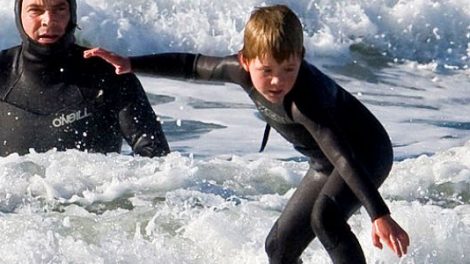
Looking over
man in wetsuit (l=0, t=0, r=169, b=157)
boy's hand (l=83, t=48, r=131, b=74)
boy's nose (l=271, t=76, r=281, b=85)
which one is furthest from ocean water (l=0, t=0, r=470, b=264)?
boy's nose (l=271, t=76, r=281, b=85)

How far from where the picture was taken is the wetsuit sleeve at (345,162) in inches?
179

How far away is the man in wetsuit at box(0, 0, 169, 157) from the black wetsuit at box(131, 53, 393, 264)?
1254mm

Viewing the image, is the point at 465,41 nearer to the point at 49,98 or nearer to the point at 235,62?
the point at 49,98

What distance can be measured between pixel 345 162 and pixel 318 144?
23cm

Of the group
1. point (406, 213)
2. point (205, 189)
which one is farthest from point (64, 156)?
point (406, 213)

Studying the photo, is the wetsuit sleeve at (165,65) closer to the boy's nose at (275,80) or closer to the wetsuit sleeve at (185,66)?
the wetsuit sleeve at (185,66)

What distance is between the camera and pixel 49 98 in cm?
639

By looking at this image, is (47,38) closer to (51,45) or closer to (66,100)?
(51,45)

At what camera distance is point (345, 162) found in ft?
15.3

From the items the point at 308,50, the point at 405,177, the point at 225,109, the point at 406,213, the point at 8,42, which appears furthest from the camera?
the point at 308,50

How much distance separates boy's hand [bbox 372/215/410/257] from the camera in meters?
4.40

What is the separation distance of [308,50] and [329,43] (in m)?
0.35

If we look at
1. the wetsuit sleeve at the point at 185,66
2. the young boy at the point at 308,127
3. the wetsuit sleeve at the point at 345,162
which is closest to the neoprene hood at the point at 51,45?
the young boy at the point at 308,127

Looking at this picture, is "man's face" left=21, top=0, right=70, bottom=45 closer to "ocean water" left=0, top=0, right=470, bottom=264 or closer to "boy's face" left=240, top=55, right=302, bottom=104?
"ocean water" left=0, top=0, right=470, bottom=264
